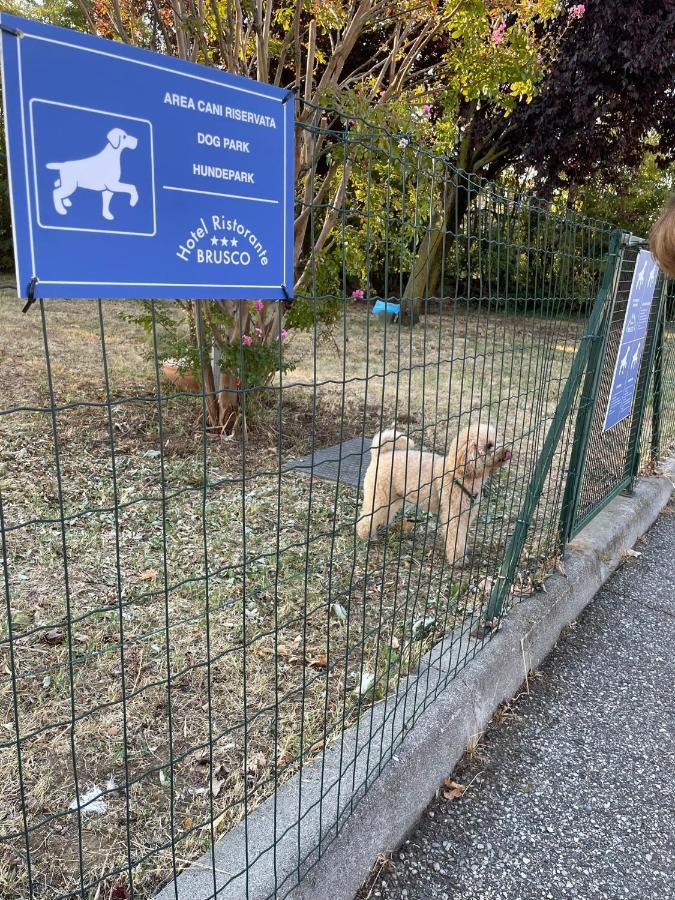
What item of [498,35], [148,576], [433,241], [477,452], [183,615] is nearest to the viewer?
[183,615]

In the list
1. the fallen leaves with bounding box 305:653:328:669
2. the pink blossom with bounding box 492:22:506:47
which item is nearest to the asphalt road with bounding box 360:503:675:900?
the fallen leaves with bounding box 305:653:328:669

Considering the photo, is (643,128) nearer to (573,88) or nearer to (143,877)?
(573,88)

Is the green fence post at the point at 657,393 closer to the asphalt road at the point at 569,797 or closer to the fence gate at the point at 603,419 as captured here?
the fence gate at the point at 603,419

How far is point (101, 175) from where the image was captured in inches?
40.0

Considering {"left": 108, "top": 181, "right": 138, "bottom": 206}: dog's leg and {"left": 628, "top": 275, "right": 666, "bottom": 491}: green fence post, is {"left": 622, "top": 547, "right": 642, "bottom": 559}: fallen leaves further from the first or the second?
{"left": 108, "top": 181, "right": 138, "bottom": 206}: dog's leg

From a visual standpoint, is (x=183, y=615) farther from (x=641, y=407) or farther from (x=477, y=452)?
(x=641, y=407)

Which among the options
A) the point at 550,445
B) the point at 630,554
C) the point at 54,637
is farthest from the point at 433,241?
the point at 54,637

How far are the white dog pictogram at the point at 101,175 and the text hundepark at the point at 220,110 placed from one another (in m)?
0.12

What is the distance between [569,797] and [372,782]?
2.46 ft

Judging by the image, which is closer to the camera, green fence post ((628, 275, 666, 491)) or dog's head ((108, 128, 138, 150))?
dog's head ((108, 128, 138, 150))

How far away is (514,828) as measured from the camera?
2.04 metres

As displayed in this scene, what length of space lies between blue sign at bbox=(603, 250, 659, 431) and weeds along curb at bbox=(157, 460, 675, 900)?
51.0 inches

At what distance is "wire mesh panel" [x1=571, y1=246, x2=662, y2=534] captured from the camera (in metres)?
3.29

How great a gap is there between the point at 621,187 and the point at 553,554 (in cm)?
1527
